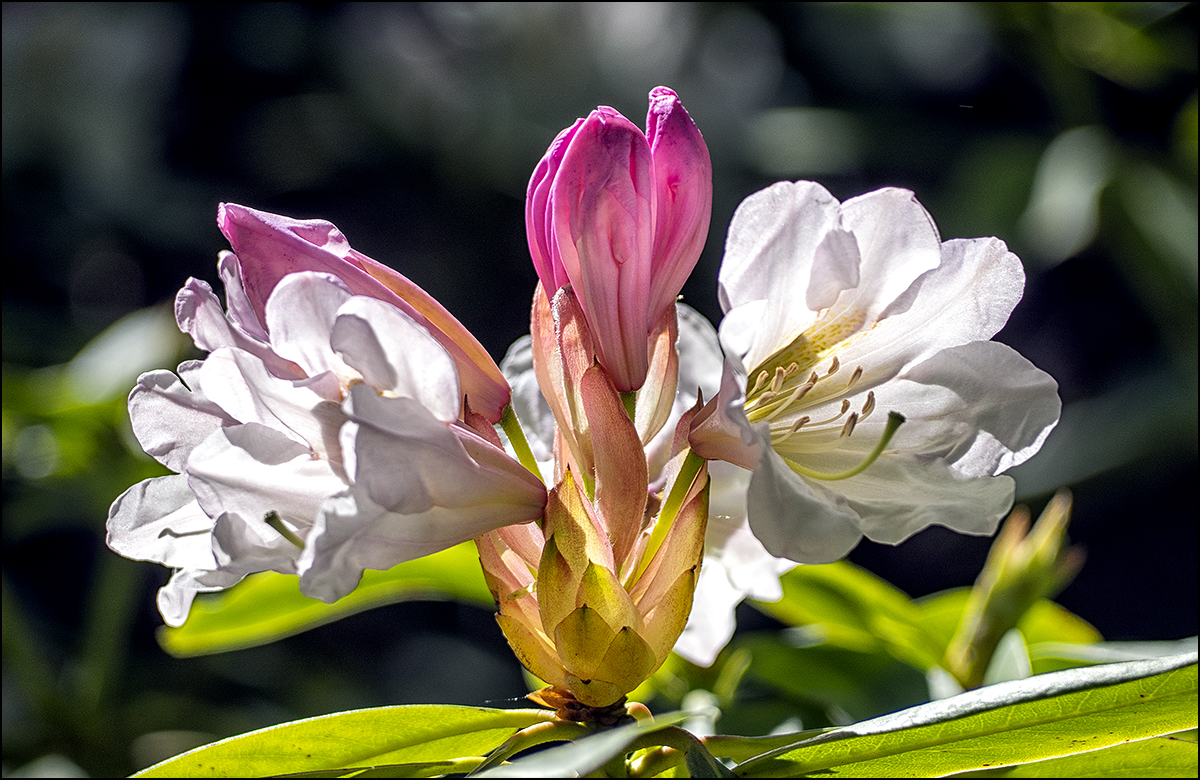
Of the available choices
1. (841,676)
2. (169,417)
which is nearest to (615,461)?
(169,417)

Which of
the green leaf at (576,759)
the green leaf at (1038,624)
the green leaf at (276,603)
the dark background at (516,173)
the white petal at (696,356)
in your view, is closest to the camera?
the green leaf at (576,759)

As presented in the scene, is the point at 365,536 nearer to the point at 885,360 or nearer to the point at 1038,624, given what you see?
the point at 885,360

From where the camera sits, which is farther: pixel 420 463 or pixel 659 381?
pixel 659 381

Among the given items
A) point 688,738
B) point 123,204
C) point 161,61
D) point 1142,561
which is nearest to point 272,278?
point 688,738

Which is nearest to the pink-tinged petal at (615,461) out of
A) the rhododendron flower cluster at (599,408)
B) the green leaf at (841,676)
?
the rhododendron flower cluster at (599,408)

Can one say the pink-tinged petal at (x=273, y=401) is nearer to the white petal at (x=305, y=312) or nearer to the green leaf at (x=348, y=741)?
the white petal at (x=305, y=312)

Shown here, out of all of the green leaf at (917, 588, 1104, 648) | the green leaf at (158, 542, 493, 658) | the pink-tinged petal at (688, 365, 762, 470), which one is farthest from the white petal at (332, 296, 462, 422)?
the green leaf at (917, 588, 1104, 648)
